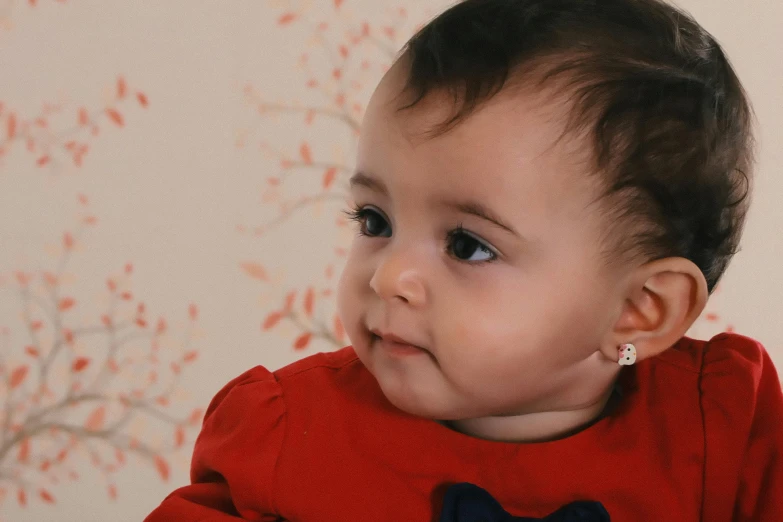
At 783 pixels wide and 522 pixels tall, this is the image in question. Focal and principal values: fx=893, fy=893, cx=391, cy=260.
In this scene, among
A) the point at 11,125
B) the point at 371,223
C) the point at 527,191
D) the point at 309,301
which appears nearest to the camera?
the point at 527,191

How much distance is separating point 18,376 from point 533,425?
115 cm

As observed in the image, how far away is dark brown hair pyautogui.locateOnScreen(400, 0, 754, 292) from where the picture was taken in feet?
2.42

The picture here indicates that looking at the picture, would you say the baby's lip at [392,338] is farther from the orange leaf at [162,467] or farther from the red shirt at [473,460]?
the orange leaf at [162,467]

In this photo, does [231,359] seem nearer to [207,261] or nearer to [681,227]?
[207,261]

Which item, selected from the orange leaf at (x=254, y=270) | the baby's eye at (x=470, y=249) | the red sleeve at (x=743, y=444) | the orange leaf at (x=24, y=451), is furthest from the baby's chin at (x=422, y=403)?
the orange leaf at (x=24, y=451)

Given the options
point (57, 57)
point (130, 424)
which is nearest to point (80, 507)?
A: point (130, 424)

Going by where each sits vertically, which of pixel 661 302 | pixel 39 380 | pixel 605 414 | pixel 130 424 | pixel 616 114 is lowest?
pixel 130 424

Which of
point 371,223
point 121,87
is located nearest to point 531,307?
point 371,223

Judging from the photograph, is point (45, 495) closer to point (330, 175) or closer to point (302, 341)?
point (302, 341)

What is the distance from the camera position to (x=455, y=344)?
2.47 ft

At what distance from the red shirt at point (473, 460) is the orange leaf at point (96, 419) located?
88 centimetres

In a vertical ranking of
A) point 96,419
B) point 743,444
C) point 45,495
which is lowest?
point 45,495

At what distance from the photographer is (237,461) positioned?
82cm

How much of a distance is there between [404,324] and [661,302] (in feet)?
0.80
